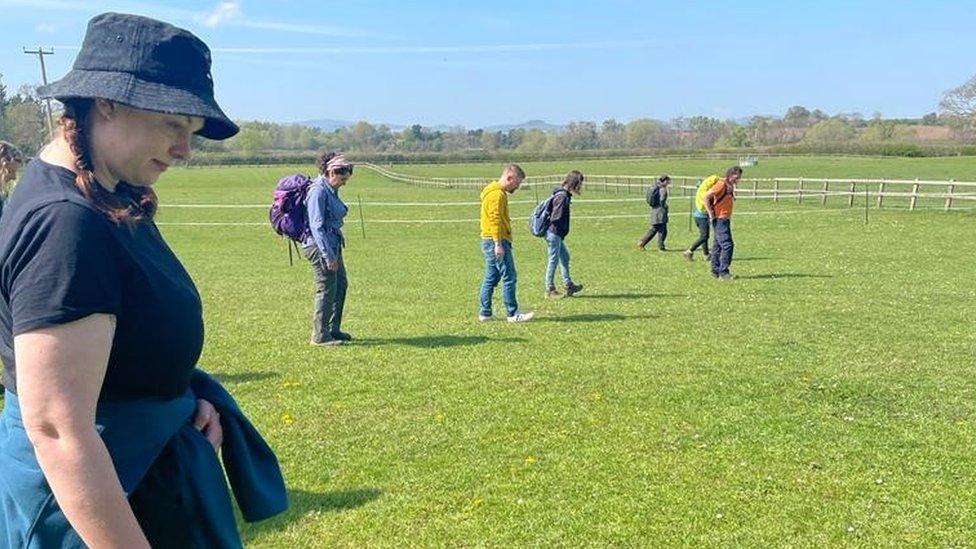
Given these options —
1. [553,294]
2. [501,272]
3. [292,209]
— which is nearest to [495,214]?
[501,272]

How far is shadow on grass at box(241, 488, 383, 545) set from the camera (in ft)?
15.2

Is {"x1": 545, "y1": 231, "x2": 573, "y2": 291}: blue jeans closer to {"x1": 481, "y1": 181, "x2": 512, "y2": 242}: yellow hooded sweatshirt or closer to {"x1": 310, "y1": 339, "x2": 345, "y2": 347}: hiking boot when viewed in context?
{"x1": 481, "y1": 181, "x2": 512, "y2": 242}: yellow hooded sweatshirt

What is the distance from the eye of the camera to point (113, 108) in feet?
5.38

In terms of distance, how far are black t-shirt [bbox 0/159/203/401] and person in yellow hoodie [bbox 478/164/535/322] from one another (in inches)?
325

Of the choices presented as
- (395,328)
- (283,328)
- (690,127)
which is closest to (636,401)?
(395,328)

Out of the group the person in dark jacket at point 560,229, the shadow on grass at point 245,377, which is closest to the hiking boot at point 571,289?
the person in dark jacket at point 560,229

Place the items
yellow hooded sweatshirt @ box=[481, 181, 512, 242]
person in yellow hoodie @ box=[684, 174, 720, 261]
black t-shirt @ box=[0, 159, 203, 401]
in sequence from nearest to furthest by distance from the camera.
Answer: black t-shirt @ box=[0, 159, 203, 401] → yellow hooded sweatshirt @ box=[481, 181, 512, 242] → person in yellow hoodie @ box=[684, 174, 720, 261]

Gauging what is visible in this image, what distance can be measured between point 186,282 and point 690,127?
151 metres

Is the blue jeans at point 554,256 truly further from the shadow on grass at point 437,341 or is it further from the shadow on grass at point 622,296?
the shadow on grass at point 437,341

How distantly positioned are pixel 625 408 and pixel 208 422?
5.13 m

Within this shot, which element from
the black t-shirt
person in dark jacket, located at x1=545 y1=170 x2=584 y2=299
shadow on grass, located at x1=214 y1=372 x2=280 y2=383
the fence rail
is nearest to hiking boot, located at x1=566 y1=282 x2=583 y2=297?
person in dark jacket, located at x1=545 y1=170 x2=584 y2=299

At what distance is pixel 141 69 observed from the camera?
167 centimetres

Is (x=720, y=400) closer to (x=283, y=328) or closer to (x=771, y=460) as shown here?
(x=771, y=460)

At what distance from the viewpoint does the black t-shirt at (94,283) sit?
1470 mm
